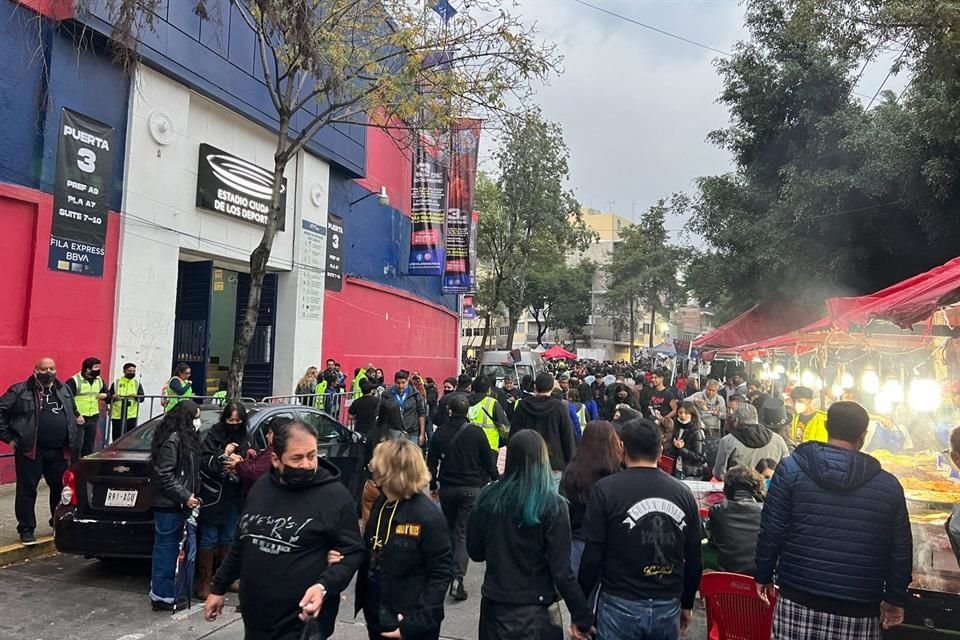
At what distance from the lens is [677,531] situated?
125 inches

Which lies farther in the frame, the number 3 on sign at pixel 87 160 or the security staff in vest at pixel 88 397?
the number 3 on sign at pixel 87 160

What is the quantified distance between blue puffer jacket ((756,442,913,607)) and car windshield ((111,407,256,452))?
4.79 metres

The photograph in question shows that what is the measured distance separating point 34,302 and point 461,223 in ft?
47.2

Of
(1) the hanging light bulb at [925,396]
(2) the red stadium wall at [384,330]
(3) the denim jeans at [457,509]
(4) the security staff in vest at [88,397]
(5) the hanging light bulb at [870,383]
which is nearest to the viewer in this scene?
(3) the denim jeans at [457,509]

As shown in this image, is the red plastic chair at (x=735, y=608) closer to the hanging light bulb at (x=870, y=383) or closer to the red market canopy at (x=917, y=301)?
the red market canopy at (x=917, y=301)

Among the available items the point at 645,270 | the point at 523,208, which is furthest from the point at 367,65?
the point at 645,270

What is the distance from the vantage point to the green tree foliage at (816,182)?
15969mm

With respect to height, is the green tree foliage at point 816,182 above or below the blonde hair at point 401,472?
above

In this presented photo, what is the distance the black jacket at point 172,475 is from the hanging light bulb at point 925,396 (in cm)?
862

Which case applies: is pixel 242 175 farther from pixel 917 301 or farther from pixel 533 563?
pixel 533 563

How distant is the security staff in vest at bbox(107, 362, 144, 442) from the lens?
9547mm

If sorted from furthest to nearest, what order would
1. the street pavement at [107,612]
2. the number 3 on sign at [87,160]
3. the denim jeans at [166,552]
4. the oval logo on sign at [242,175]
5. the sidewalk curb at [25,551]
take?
the oval logo on sign at [242,175] < the number 3 on sign at [87,160] < the sidewalk curb at [25,551] < the denim jeans at [166,552] < the street pavement at [107,612]

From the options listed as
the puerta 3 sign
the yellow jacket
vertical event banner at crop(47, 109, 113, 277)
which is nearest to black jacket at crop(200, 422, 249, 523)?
the yellow jacket

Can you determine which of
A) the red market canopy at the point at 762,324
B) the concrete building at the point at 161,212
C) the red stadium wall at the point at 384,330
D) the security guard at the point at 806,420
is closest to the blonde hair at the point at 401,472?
the security guard at the point at 806,420
